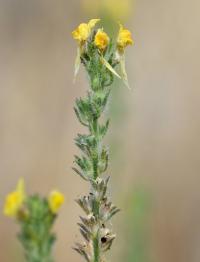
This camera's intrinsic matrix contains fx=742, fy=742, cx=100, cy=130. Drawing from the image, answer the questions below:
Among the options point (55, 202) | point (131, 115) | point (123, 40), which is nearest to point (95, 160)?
point (55, 202)

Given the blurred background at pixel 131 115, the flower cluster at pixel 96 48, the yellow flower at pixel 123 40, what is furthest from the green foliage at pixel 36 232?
the blurred background at pixel 131 115

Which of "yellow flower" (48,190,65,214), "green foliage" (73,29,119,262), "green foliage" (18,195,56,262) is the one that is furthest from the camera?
"green foliage" (73,29,119,262)

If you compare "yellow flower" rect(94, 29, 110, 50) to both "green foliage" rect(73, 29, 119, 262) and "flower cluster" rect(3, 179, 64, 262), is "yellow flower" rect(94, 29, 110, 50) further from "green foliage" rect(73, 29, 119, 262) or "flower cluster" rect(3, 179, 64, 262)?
"flower cluster" rect(3, 179, 64, 262)

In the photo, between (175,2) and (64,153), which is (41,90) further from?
(175,2)

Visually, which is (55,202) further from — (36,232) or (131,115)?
(131,115)

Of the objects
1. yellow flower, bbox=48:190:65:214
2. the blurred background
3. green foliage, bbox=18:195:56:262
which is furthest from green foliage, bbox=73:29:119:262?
the blurred background

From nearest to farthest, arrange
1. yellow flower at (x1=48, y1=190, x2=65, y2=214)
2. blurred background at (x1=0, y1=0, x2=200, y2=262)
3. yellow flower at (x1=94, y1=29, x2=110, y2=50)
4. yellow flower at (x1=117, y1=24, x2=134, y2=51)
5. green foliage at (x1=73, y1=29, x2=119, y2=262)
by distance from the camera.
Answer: yellow flower at (x1=48, y1=190, x2=65, y2=214), green foliage at (x1=73, y1=29, x2=119, y2=262), yellow flower at (x1=94, y1=29, x2=110, y2=50), yellow flower at (x1=117, y1=24, x2=134, y2=51), blurred background at (x1=0, y1=0, x2=200, y2=262)

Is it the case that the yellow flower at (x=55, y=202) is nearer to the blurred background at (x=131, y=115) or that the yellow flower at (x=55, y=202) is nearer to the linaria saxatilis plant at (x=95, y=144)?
the linaria saxatilis plant at (x=95, y=144)

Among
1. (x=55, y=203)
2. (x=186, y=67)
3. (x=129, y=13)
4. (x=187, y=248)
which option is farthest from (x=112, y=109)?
(x=186, y=67)
